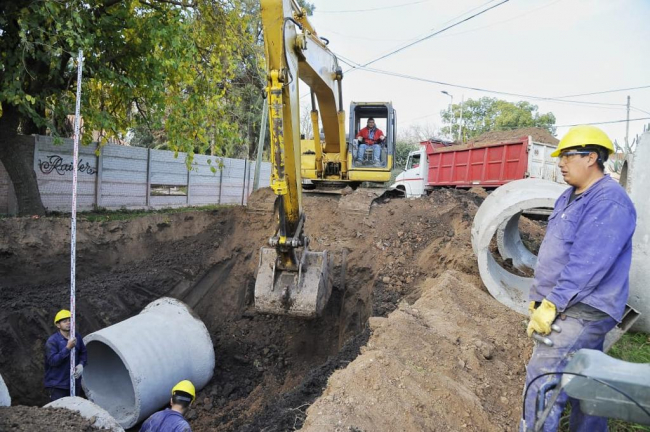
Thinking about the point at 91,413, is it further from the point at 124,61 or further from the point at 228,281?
the point at 124,61

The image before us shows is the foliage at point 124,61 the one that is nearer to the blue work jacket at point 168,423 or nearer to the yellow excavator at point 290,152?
the yellow excavator at point 290,152

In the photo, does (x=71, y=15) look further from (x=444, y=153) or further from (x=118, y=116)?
(x=444, y=153)

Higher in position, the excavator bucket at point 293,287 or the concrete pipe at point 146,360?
the excavator bucket at point 293,287

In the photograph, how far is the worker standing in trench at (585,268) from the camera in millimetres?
2619

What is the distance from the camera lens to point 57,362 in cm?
496

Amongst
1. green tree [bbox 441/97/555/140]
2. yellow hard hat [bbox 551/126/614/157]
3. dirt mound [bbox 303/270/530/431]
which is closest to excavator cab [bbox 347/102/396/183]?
dirt mound [bbox 303/270/530/431]

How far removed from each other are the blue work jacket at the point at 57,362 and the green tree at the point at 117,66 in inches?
146

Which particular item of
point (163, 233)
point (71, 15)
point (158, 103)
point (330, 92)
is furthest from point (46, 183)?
point (330, 92)

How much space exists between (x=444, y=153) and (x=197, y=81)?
816cm

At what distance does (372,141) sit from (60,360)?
737 centimetres

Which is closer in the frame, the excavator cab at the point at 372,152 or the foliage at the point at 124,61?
the foliage at the point at 124,61

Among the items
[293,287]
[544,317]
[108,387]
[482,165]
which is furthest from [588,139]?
[482,165]

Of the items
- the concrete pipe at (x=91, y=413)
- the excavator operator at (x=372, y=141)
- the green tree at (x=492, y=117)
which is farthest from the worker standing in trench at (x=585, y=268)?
the green tree at (x=492, y=117)

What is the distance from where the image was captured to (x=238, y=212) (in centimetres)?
1011
